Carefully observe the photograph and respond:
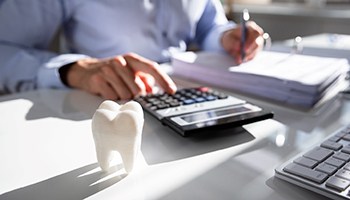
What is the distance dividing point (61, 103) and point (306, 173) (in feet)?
1.26

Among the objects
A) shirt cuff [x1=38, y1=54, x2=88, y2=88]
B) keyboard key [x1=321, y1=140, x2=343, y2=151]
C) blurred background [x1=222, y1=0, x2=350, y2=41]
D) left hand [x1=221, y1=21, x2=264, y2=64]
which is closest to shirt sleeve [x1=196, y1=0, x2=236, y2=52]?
left hand [x1=221, y1=21, x2=264, y2=64]

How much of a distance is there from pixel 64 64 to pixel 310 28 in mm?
1728

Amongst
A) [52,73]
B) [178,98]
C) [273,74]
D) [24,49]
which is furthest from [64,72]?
[273,74]

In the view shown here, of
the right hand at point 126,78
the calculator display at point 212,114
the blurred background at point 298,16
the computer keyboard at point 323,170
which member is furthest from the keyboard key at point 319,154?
the blurred background at point 298,16

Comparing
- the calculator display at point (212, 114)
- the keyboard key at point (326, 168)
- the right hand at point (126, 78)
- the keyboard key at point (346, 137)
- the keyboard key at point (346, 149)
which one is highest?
the right hand at point (126, 78)

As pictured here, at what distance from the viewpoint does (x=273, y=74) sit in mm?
565

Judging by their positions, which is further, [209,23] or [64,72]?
[209,23]

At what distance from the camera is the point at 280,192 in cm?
29

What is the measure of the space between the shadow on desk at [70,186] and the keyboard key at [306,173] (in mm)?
150

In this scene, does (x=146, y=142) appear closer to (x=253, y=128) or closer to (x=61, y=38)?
(x=253, y=128)

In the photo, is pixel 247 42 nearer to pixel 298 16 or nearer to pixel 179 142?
A: pixel 179 142

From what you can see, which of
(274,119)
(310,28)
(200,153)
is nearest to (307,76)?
(274,119)

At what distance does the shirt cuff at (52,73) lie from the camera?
25.1 inches

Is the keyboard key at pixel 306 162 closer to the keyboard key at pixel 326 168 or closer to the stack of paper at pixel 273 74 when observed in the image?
the keyboard key at pixel 326 168
